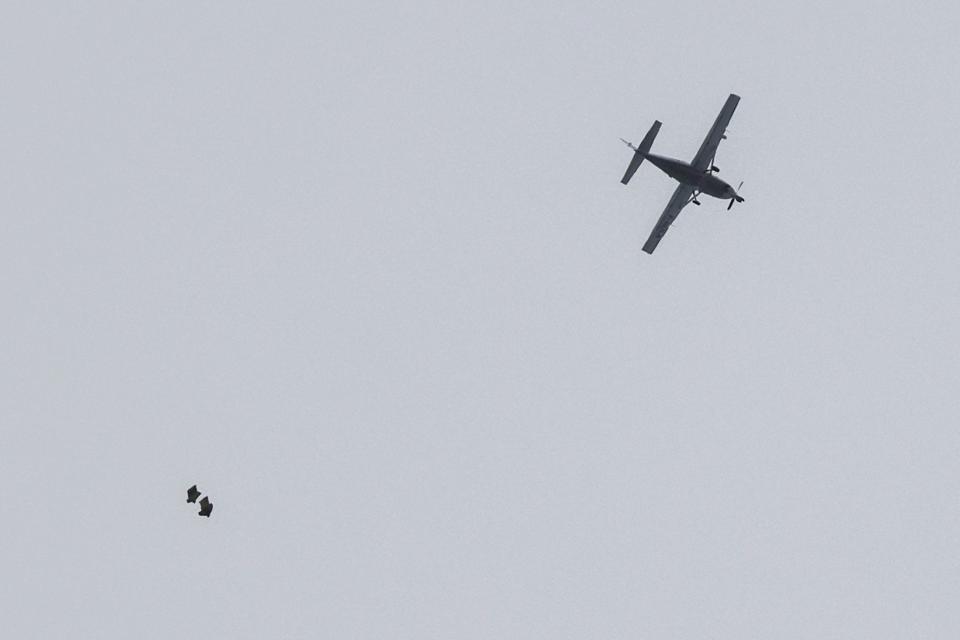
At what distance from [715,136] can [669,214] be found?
1158 cm

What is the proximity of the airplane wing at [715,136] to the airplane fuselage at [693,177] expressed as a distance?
1.94 feet

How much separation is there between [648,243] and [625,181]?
12.9 m

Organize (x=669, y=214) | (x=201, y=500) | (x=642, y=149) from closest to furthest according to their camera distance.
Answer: (x=201, y=500) → (x=642, y=149) → (x=669, y=214)

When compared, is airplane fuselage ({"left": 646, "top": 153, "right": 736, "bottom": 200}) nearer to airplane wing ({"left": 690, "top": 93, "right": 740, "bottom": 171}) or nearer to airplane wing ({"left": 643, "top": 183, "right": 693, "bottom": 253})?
airplane wing ({"left": 690, "top": 93, "right": 740, "bottom": 171})

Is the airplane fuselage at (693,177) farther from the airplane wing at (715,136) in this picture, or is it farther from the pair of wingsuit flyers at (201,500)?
the pair of wingsuit flyers at (201,500)

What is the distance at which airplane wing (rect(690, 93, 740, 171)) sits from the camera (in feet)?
319

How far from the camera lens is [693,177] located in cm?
9800

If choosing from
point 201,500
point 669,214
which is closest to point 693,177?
point 669,214

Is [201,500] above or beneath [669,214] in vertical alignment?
beneath

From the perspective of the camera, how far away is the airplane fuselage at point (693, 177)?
318 ft

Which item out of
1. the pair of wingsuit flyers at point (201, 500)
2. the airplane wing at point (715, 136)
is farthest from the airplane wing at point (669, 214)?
the pair of wingsuit flyers at point (201, 500)

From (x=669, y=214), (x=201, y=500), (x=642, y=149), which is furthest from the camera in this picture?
(x=669, y=214)

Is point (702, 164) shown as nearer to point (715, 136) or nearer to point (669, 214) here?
point (715, 136)

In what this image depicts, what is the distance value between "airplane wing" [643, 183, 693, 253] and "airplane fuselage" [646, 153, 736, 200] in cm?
423
